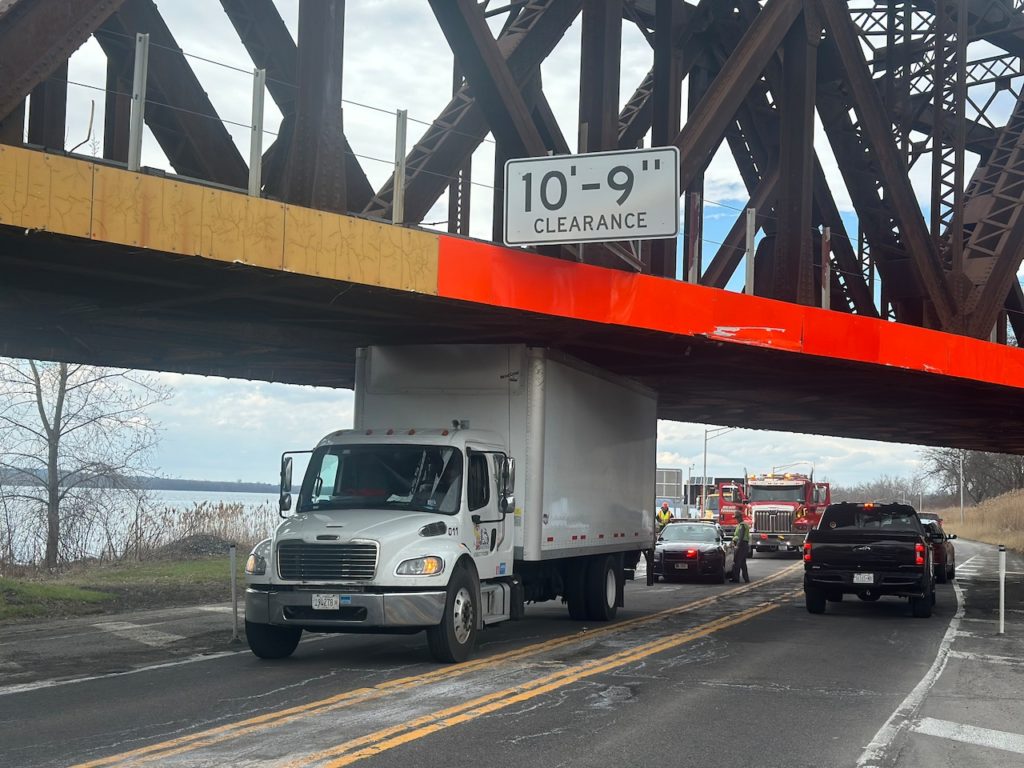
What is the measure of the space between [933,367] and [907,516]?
265 centimetres

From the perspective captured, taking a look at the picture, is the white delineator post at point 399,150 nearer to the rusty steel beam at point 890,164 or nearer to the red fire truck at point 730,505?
the rusty steel beam at point 890,164

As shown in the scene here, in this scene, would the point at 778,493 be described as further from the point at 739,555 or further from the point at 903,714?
the point at 903,714

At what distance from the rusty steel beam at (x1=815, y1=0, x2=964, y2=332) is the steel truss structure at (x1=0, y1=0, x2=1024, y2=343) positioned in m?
0.04

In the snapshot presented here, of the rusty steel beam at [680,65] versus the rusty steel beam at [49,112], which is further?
the rusty steel beam at [680,65]

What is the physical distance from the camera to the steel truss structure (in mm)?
14023

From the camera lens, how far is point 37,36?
38.7 feet

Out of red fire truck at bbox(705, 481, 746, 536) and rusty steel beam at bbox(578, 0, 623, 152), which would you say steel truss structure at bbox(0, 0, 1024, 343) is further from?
red fire truck at bbox(705, 481, 746, 536)

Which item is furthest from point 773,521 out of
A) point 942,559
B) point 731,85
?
point 731,85

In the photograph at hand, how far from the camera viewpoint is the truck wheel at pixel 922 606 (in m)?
20.0

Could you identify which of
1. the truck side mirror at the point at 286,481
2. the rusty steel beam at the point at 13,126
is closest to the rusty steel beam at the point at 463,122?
the truck side mirror at the point at 286,481

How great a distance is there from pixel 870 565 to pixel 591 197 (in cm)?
863

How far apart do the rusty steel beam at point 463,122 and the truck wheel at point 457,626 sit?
677 cm

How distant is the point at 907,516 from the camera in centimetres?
2141

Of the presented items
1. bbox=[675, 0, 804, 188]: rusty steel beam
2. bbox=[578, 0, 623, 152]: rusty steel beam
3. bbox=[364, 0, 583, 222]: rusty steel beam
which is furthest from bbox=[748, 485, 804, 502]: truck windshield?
bbox=[578, 0, 623, 152]: rusty steel beam
